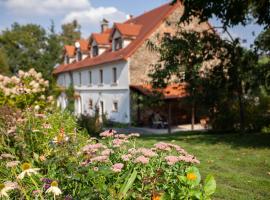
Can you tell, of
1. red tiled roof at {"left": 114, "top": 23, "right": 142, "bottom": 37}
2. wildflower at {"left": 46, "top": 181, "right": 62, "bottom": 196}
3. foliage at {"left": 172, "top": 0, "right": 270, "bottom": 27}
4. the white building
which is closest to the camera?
wildflower at {"left": 46, "top": 181, "right": 62, "bottom": 196}

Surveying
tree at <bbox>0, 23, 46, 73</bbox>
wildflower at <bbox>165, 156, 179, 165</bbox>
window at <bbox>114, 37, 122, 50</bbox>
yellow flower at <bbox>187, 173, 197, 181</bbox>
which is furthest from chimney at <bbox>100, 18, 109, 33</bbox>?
yellow flower at <bbox>187, 173, 197, 181</bbox>

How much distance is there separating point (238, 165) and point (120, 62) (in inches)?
791

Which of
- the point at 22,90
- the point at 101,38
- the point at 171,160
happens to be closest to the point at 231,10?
the point at 22,90

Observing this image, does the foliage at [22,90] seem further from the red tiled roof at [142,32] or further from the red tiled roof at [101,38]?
the red tiled roof at [101,38]

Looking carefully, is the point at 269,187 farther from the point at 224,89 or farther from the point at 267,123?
the point at 267,123

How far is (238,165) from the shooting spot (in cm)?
824

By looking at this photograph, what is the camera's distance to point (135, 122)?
26.4 meters

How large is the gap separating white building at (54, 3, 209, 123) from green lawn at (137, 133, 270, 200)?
38.9 feet

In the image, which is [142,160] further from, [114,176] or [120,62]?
[120,62]

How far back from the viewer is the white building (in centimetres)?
2655

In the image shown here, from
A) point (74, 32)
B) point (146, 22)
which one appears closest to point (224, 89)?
point (146, 22)

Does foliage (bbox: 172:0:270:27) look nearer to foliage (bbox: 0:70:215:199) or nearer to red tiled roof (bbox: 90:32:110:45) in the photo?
foliage (bbox: 0:70:215:199)

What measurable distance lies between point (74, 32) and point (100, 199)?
67893mm

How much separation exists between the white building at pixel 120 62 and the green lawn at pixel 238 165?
38.9ft
